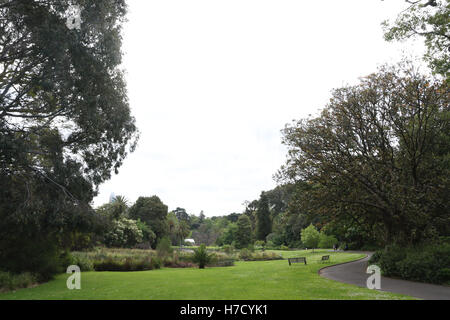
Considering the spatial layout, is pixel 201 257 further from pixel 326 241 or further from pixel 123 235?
pixel 326 241

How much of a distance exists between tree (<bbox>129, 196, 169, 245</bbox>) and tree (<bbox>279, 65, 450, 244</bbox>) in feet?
132

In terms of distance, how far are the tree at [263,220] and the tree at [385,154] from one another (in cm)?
4575

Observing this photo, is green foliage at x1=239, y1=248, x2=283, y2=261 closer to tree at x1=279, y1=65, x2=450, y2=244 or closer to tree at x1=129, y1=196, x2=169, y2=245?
tree at x1=279, y1=65, x2=450, y2=244

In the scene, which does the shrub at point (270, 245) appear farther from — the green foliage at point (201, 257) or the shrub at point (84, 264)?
the shrub at point (84, 264)

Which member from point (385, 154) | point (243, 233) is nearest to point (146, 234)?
point (243, 233)

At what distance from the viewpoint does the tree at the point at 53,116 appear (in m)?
13.2

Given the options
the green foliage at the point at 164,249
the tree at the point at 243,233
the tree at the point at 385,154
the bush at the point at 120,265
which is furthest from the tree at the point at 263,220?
the tree at the point at 385,154

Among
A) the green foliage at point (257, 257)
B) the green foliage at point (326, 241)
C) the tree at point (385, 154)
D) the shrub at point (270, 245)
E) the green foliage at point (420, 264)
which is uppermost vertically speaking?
the tree at point (385, 154)

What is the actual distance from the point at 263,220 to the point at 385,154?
50246 millimetres

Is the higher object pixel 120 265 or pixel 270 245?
pixel 120 265

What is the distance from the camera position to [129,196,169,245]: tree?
55.2 metres

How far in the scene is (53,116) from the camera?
15.5m

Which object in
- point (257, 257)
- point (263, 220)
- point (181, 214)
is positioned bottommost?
point (257, 257)

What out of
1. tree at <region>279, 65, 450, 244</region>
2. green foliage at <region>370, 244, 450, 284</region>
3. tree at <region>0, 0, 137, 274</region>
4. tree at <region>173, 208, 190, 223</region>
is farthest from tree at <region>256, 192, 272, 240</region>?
tree at <region>173, 208, 190, 223</region>
